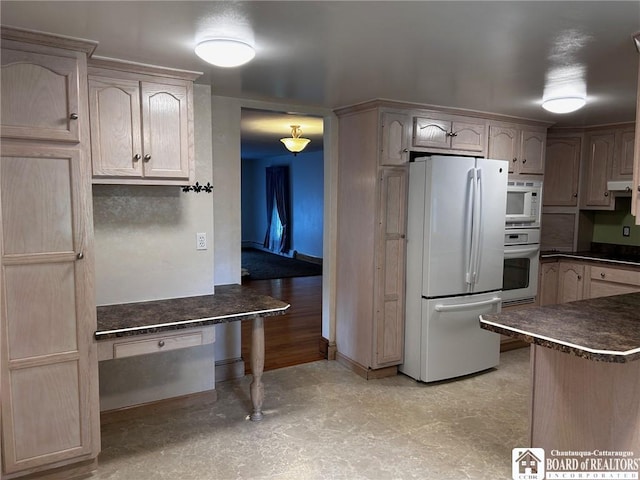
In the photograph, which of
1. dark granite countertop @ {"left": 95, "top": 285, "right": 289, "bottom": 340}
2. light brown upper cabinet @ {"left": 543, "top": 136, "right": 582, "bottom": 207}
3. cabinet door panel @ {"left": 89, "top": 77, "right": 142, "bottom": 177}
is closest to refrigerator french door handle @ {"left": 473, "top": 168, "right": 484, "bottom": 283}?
dark granite countertop @ {"left": 95, "top": 285, "right": 289, "bottom": 340}

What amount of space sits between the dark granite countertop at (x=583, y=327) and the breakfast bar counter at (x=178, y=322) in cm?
132

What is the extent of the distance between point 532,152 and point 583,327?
272 cm

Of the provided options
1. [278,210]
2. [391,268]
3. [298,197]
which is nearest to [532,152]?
[391,268]

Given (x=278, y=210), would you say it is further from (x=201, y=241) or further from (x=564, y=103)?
Result: (x=564, y=103)

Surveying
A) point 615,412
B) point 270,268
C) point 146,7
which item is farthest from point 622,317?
point 270,268

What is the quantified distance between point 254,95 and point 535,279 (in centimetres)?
311

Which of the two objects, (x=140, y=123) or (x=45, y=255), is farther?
(x=140, y=123)

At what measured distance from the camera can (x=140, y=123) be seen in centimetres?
256

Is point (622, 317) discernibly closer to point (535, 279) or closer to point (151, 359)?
point (535, 279)

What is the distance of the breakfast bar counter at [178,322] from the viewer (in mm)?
2379

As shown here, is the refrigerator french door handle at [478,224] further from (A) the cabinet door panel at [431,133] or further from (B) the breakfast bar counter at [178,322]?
(B) the breakfast bar counter at [178,322]

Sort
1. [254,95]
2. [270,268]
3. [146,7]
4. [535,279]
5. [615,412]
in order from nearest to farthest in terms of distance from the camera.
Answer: [146,7] → [615,412] → [254,95] → [535,279] → [270,268]

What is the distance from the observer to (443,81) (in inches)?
113

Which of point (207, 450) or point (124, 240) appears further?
point (124, 240)
